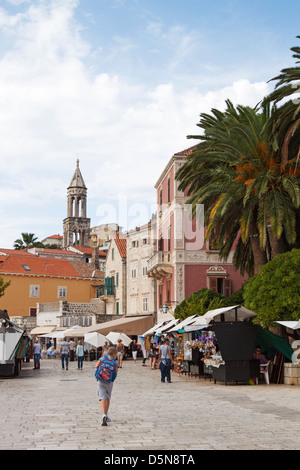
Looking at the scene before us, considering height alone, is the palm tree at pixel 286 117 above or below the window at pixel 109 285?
above

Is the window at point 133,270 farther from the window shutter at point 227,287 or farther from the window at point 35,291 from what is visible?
the window at point 35,291

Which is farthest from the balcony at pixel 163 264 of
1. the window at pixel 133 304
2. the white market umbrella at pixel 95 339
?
the window at pixel 133 304

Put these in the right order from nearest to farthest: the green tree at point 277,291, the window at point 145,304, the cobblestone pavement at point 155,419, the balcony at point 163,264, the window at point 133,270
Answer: the cobblestone pavement at point 155,419 → the green tree at point 277,291 → the balcony at point 163,264 → the window at point 145,304 → the window at point 133,270

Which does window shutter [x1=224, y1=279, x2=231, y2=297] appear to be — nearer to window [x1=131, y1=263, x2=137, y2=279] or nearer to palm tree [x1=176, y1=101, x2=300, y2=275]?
palm tree [x1=176, y1=101, x2=300, y2=275]

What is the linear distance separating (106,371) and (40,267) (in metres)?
57.2

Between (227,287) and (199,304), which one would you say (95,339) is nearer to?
(199,304)

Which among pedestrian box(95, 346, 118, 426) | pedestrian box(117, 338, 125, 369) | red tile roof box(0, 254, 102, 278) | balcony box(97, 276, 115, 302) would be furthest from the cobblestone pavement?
red tile roof box(0, 254, 102, 278)

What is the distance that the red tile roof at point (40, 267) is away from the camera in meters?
64.1

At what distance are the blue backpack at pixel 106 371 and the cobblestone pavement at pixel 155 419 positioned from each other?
81 cm

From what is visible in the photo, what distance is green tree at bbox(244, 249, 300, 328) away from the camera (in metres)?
20.2

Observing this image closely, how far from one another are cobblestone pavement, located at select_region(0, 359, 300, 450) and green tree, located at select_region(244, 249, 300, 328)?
110 inches

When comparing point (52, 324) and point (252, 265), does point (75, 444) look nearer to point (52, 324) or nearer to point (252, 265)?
point (252, 265)

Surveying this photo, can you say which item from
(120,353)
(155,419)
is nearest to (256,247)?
(120,353)
